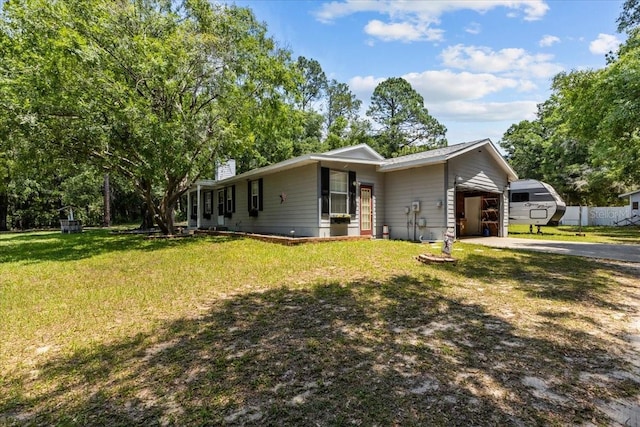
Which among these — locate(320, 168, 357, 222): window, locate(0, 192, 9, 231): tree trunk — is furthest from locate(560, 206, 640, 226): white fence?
locate(0, 192, 9, 231): tree trunk

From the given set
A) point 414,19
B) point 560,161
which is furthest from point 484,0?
point 560,161

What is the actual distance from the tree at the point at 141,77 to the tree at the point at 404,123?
20388 mm

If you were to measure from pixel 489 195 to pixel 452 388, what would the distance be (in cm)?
1375

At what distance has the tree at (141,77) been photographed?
31.0ft

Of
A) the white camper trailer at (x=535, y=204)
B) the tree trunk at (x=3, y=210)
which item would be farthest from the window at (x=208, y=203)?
the white camper trailer at (x=535, y=204)

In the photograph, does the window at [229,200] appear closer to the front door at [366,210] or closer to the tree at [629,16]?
the front door at [366,210]

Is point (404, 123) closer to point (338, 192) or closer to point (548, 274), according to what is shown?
point (338, 192)

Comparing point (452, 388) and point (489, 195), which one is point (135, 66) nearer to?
point (452, 388)

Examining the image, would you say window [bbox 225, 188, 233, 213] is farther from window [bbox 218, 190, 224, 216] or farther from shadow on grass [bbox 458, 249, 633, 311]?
shadow on grass [bbox 458, 249, 633, 311]

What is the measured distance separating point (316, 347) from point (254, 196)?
40.5ft

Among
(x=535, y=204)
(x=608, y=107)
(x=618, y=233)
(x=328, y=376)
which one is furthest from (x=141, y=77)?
(x=618, y=233)

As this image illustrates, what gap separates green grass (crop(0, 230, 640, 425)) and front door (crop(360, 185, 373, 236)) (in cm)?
580

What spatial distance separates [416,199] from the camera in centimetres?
1166

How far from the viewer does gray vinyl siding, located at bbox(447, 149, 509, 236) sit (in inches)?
431
